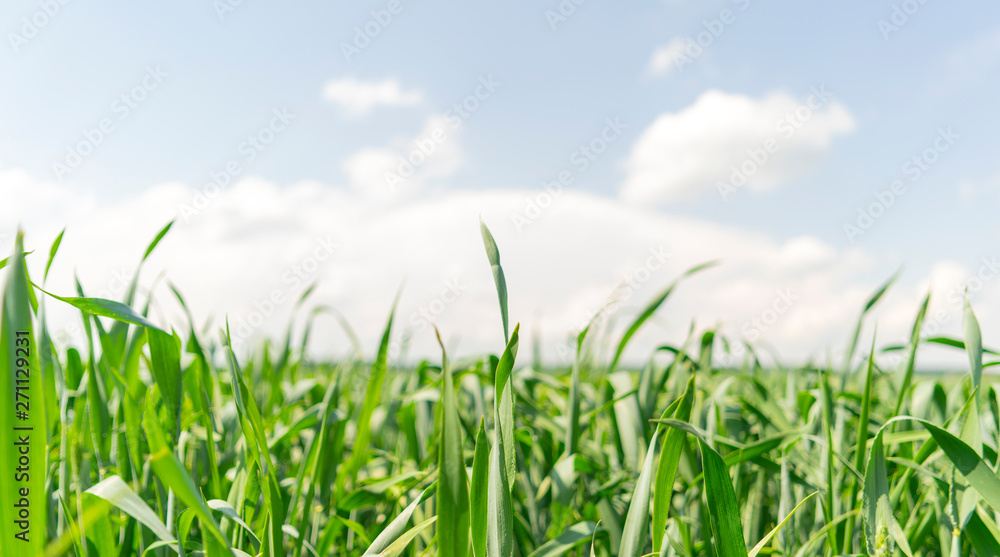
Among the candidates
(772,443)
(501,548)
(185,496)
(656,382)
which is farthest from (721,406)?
(185,496)

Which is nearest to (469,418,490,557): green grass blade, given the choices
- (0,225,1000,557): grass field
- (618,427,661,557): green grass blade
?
(0,225,1000,557): grass field

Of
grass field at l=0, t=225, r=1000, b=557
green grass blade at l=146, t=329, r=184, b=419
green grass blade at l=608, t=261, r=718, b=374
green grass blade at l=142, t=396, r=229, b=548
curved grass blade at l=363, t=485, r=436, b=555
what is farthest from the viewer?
green grass blade at l=608, t=261, r=718, b=374

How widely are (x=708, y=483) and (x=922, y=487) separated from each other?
2.67 feet

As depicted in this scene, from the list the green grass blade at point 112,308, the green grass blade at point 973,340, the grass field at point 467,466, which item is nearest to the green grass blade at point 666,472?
the grass field at point 467,466


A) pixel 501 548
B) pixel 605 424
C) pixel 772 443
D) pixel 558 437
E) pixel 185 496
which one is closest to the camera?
pixel 185 496

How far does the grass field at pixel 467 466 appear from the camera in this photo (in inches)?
16.6

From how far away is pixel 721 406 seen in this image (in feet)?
3.56

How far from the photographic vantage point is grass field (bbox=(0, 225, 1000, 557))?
1.38ft

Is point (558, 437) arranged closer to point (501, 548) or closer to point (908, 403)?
point (501, 548)

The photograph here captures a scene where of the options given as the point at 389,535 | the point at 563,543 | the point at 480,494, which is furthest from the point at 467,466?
the point at 480,494

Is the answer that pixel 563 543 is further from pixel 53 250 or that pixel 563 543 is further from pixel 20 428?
pixel 53 250

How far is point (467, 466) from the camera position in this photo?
92 cm

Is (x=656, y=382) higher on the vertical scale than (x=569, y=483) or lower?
Result: higher

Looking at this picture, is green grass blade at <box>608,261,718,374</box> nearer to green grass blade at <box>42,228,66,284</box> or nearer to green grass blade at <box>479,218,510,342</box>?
green grass blade at <box>479,218,510,342</box>
